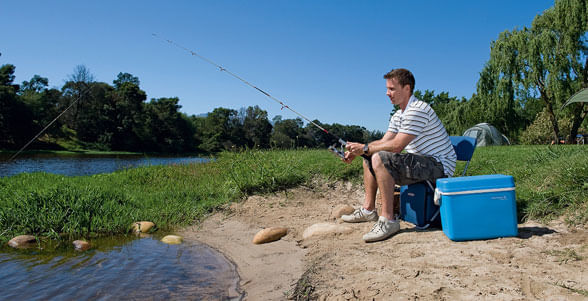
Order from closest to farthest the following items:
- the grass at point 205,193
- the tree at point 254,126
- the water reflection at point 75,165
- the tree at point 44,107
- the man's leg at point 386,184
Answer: the man's leg at point 386,184
the grass at point 205,193
the water reflection at point 75,165
the tree at point 44,107
the tree at point 254,126

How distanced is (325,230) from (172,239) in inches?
80.4

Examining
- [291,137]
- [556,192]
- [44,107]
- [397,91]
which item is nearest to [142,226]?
[397,91]

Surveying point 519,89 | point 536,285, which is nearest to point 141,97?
point 519,89

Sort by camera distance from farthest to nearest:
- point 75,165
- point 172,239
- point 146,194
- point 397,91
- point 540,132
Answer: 1. point 540,132
2. point 75,165
3. point 146,194
4. point 172,239
5. point 397,91

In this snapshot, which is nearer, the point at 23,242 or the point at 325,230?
the point at 325,230

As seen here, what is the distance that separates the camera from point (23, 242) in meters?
4.59

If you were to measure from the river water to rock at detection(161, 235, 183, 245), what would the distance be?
0.32 feet

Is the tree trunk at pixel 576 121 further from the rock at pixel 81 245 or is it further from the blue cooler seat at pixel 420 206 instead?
the rock at pixel 81 245

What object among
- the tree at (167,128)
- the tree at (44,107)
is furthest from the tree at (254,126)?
the tree at (44,107)

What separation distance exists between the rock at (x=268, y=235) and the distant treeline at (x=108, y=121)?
30880 mm

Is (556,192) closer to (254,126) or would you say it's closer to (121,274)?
(121,274)

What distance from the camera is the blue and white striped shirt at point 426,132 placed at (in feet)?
12.7

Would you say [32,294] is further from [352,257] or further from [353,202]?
[353,202]

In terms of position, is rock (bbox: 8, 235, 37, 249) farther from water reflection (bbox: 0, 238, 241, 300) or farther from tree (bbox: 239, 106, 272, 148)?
tree (bbox: 239, 106, 272, 148)
